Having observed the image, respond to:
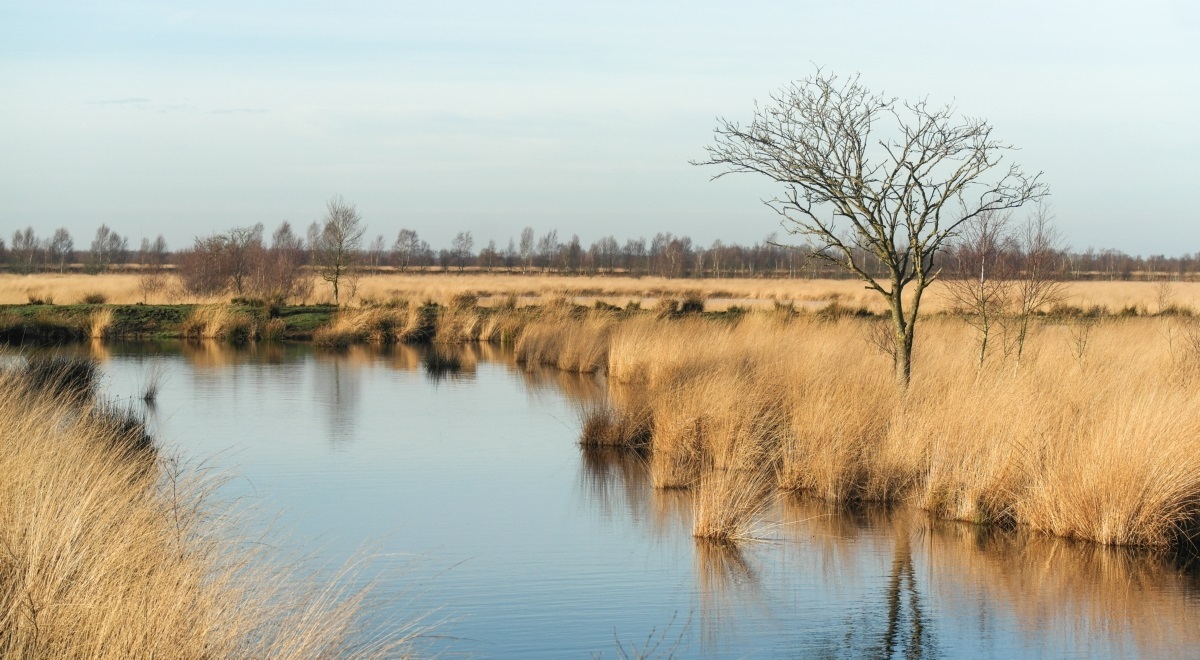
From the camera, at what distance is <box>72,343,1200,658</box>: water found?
6.54 m

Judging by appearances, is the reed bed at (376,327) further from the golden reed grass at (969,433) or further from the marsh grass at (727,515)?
the marsh grass at (727,515)

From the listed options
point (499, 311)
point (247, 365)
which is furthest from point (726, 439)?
point (499, 311)

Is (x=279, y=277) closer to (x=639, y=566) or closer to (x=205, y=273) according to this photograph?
(x=205, y=273)

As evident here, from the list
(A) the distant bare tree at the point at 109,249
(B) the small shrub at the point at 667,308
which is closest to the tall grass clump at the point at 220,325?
(B) the small shrub at the point at 667,308

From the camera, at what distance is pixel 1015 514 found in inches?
366

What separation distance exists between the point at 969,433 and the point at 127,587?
23.7 ft

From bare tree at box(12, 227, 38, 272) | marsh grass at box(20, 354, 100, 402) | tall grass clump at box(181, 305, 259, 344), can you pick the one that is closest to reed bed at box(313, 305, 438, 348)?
tall grass clump at box(181, 305, 259, 344)

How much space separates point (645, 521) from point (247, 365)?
47.7 ft

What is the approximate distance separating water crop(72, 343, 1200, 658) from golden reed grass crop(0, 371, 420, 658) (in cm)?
125

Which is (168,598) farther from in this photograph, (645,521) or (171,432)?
(171,432)

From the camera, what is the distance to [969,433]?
9852mm

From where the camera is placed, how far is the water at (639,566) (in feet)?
21.5

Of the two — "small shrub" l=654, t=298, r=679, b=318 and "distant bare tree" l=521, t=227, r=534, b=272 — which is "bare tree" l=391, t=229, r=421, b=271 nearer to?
"distant bare tree" l=521, t=227, r=534, b=272

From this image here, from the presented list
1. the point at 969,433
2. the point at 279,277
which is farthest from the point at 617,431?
the point at 279,277
